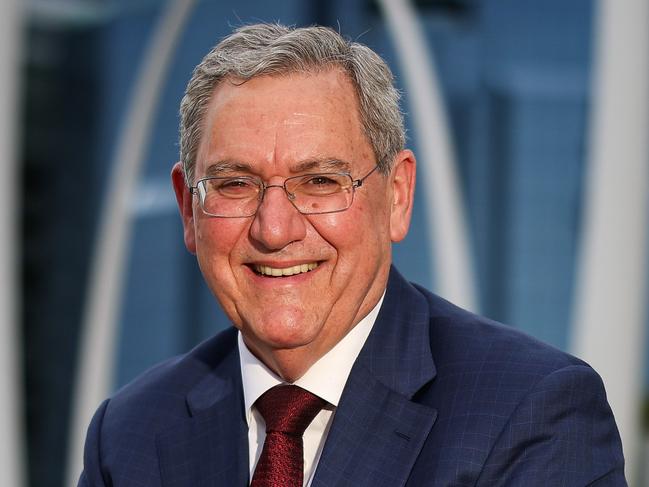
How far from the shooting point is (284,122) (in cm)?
275

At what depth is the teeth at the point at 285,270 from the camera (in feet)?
9.29

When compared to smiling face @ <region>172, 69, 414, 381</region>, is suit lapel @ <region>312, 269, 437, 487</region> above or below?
below

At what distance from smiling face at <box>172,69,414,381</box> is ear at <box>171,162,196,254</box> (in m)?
0.11

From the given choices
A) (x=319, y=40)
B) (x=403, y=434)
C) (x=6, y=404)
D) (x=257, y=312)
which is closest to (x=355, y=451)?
(x=403, y=434)

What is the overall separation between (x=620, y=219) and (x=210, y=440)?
326 inches

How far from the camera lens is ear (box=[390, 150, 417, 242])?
10.1 ft

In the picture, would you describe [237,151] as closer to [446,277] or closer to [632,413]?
[632,413]

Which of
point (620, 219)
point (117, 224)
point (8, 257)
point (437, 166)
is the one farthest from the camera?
point (117, 224)

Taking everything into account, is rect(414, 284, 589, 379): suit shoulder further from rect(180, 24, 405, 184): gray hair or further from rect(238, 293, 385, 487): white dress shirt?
rect(180, 24, 405, 184): gray hair

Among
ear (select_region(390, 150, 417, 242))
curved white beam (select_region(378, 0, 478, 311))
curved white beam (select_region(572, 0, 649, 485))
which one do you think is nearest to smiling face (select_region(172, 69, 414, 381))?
ear (select_region(390, 150, 417, 242))

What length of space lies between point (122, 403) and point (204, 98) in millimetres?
965

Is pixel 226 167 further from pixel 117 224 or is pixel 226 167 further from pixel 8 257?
pixel 117 224

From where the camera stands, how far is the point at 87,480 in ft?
10.6

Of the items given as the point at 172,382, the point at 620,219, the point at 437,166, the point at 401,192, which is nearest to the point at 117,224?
the point at 437,166
